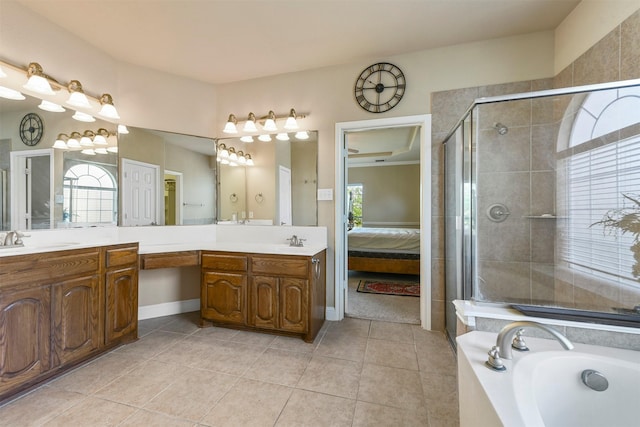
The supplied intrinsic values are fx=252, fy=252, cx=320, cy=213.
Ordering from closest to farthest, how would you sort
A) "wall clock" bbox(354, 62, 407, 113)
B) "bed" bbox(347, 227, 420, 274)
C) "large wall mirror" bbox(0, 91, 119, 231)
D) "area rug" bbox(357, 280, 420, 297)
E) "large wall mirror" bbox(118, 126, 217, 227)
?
"large wall mirror" bbox(0, 91, 119, 231) → "wall clock" bbox(354, 62, 407, 113) → "large wall mirror" bbox(118, 126, 217, 227) → "area rug" bbox(357, 280, 420, 297) → "bed" bbox(347, 227, 420, 274)

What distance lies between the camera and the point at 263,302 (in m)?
2.27

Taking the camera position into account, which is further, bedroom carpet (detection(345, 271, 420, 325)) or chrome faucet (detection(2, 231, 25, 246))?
bedroom carpet (detection(345, 271, 420, 325))

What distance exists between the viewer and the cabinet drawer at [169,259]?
91.2 inches

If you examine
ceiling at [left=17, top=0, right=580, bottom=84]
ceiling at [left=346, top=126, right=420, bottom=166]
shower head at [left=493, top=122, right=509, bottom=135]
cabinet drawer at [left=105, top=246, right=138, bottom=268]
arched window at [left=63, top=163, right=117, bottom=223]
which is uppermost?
ceiling at [left=17, top=0, right=580, bottom=84]

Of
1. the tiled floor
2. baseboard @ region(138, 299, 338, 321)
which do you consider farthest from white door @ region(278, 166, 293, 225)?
the tiled floor

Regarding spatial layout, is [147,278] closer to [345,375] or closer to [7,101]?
[7,101]

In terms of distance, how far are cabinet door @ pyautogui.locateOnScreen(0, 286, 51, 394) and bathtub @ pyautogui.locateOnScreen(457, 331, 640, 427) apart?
2.45 meters

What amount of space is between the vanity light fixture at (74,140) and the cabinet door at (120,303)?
1179mm

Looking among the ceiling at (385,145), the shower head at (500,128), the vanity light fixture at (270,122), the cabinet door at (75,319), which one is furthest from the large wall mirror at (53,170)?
the shower head at (500,128)

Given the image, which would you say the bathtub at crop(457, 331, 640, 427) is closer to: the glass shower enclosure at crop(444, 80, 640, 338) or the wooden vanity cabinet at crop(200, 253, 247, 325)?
the glass shower enclosure at crop(444, 80, 640, 338)

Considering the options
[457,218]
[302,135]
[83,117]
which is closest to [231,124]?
[302,135]

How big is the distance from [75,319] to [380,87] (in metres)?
3.15

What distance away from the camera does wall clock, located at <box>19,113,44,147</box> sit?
1.88m

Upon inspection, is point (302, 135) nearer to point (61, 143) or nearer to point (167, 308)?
point (61, 143)
